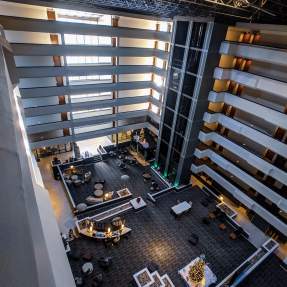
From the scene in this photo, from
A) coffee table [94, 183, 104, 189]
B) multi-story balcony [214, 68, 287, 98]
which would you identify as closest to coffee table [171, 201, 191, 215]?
coffee table [94, 183, 104, 189]

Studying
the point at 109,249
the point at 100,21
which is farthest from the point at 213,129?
the point at 100,21

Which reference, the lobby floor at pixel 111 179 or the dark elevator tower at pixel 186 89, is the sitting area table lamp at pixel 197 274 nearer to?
the lobby floor at pixel 111 179

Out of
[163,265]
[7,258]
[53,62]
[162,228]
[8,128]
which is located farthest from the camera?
[53,62]

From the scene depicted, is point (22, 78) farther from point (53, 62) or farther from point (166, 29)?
point (166, 29)

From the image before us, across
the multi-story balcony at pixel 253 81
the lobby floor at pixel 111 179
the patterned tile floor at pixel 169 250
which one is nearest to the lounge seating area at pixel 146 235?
the patterned tile floor at pixel 169 250

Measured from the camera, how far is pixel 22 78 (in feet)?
73.7

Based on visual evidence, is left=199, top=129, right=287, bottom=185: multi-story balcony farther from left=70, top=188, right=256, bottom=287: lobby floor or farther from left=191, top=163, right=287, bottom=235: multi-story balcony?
left=70, top=188, right=256, bottom=287: lobby floor

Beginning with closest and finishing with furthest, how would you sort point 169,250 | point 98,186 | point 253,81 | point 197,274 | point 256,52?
point 197,274 → point 256,52 → point 253,81 → point 169,250 → point 98,186

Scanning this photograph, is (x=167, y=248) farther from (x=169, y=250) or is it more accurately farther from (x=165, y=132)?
(x=165, y=132)

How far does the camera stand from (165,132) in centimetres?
2778

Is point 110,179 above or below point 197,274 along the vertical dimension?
above

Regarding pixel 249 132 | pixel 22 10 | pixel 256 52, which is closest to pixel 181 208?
pixel 249 132

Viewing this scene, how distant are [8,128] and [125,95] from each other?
2952cm

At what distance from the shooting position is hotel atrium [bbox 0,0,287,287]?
17.7 m
